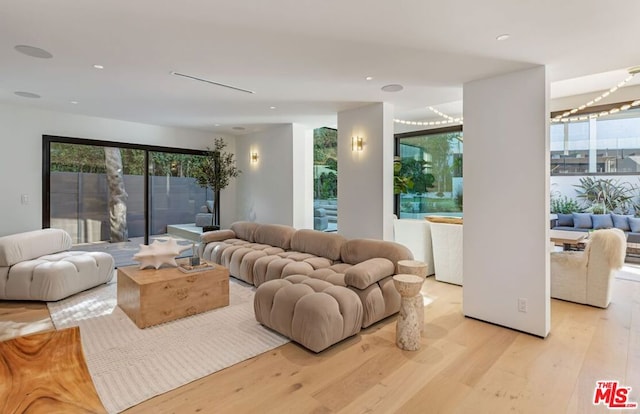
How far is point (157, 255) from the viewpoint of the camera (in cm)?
381

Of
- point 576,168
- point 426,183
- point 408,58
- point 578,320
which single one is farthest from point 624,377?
point 576,168

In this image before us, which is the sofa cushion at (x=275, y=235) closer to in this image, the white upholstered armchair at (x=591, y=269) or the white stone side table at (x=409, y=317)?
the white stone side table at (x=409, y=317)

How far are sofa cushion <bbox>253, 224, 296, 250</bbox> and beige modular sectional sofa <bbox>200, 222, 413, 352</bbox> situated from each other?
0.02 m

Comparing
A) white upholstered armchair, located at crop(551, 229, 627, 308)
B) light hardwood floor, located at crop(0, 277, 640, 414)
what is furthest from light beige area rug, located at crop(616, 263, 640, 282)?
light hardwood floor, located at crop(0, 277, 640, 414)

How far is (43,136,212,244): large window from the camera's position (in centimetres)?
527

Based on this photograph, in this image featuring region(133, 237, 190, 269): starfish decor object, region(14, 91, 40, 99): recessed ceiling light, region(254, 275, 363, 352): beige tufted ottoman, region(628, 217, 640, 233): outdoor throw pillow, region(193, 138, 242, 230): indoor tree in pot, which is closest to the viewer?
region(254, 275, 363, 352): beige tufted ottoman

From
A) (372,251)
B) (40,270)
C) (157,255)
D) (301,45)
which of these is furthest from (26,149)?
(372,251)

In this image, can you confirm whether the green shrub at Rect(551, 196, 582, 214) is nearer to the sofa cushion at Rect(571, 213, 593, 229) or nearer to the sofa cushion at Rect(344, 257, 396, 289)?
the sofa cushion at Rect(571, 213, 593, 229)

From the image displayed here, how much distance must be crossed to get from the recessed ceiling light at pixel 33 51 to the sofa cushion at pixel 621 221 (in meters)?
8.72

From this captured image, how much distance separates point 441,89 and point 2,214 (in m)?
6.38

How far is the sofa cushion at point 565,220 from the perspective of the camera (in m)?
6.67

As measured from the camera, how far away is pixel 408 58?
9.66 ft

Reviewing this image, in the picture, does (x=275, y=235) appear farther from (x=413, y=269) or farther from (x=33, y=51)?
(x=33, y=51)

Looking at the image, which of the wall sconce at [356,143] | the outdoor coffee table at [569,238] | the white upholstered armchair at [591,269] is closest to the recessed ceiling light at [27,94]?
the wall sconce at [356,143]
